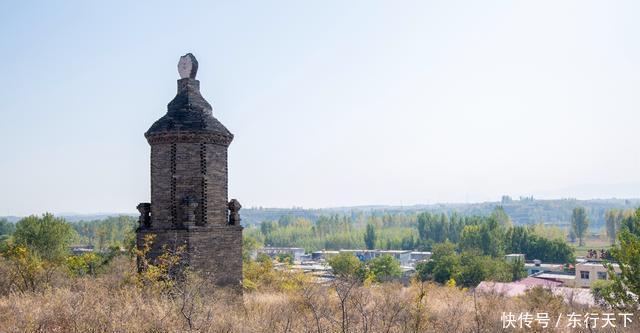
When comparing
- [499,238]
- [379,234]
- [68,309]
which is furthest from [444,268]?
[379,234]

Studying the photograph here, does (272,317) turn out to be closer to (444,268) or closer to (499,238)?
(444,268)

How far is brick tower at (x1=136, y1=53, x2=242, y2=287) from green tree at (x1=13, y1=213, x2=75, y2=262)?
124 ft

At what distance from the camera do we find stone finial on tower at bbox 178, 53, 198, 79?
14188 mm

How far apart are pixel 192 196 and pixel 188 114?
2117 millimetres

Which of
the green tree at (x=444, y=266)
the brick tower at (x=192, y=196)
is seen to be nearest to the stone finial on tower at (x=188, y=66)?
the brick tower at (x=192, y=196)

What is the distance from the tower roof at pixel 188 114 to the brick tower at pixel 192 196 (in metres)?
0.02

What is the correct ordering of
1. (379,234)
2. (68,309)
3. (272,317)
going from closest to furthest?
(68,309) < (272,317) < (379,234)

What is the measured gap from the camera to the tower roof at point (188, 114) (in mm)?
13219

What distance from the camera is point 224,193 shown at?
13.7m

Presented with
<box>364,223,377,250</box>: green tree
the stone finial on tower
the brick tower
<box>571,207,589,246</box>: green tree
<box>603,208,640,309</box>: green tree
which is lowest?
<box>364,223,377,250</box>: green tree

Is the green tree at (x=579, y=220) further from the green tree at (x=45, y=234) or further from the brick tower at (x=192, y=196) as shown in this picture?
the brick tower at (x=192, y=196)

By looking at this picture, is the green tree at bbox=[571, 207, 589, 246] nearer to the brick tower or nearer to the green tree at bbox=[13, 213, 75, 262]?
the green tree at bbox=[13, 213, 75, 262]

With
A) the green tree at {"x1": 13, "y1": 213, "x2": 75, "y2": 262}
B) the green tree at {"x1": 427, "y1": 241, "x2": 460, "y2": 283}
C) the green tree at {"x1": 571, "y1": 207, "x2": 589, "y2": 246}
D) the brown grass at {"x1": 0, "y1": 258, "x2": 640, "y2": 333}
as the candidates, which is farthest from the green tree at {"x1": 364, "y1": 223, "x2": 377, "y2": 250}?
the brown grass at {"x1": 0, "y1": 258, "x2": 640, "y2": 333}

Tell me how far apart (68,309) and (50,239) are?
4106 cm
